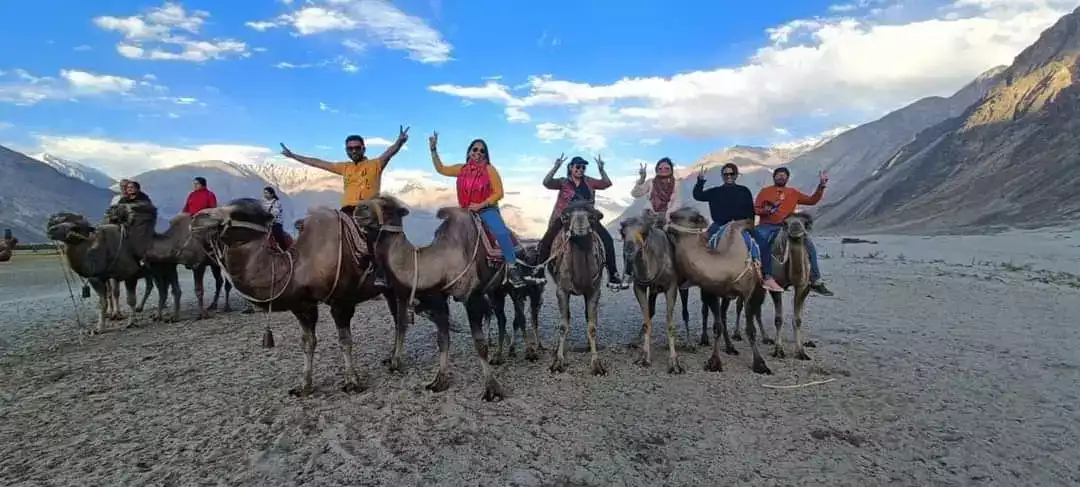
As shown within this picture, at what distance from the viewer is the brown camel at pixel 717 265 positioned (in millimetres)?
8594

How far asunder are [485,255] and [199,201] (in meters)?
8.50

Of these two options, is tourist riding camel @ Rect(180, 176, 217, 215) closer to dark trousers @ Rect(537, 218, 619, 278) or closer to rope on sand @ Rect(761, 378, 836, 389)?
dark trousers @ Rect(537, 218, 619, 278)

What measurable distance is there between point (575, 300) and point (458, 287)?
1035 cm

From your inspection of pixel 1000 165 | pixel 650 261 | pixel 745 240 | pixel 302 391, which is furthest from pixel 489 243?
pixel 1000 165

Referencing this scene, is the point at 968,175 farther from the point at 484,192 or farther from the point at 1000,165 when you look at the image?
the point at 484,192

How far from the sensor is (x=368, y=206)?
696 cm

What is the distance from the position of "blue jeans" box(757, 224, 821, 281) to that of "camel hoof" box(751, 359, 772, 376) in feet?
4.20

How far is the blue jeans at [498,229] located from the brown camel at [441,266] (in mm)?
255

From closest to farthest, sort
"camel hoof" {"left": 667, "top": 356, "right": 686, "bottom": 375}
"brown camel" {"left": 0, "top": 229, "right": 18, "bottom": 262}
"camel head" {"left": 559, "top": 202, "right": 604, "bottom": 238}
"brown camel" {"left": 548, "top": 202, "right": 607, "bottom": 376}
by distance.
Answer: "camel head" {"left": 559, "top": 202, "right": 604, "bottom": 238} < "brown camel" {"left": 548, "top": 202, "right": 607, "bottom": 376} < "camel hoof" {"left": 667, "top": 356, "right": 686, "bottom": 375} < "brown camel" {"left": 0, "top": 229, "right": 18, "bottom": 262}

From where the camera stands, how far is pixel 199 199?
41.9 ft

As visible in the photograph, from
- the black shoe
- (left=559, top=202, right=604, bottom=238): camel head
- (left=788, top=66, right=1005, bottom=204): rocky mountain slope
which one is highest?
(left=788, top=66, right=1005, bottom=204): rocky mountain slope

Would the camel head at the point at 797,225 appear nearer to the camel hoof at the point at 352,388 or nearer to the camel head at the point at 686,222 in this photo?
the camel head at the point at 686,222

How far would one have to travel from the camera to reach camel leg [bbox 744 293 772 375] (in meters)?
8.46

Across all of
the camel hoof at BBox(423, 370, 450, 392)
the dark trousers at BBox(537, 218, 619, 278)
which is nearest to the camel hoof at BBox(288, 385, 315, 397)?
the camel hoof at BBox(423, 370, 450, 392)
